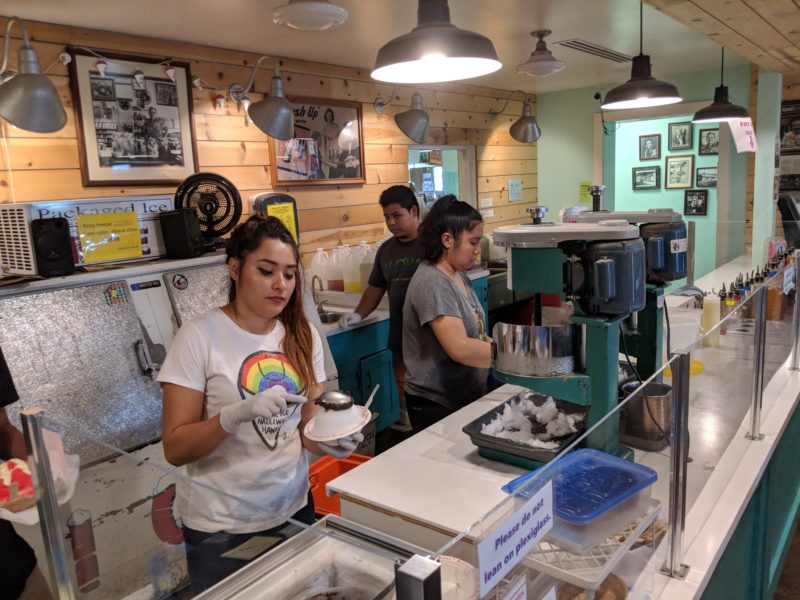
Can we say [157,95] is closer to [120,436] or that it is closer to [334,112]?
[334,112]

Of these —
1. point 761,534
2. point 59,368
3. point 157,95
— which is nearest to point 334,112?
point 157,95

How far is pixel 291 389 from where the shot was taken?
169 cm

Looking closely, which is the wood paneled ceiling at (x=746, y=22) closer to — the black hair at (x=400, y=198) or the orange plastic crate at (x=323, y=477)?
the black hair at (x=400, y=198)

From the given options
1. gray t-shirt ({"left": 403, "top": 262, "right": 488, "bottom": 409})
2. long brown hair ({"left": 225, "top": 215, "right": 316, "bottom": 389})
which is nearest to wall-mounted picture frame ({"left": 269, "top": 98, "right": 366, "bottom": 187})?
gray t-shirt ({"left": 403, "top": 262, "right": 488, "bottom": 409})

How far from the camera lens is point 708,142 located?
22.6 ft

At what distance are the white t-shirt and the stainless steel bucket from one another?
848 millimetres

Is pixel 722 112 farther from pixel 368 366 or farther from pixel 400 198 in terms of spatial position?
pixel 368 366

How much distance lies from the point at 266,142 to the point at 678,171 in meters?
5.33

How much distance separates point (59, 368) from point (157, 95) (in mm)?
1705

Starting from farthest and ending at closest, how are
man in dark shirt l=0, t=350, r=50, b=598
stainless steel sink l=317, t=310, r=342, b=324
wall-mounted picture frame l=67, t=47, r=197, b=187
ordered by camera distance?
stainless steel sink l=317, t=310, r=342, b=324 → wall-mounted picture frame l=67, t=47, r=197, b=187 → man in dark shirt l=0, t=350, r=50, b=598

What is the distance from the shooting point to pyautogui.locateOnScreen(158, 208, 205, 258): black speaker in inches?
108

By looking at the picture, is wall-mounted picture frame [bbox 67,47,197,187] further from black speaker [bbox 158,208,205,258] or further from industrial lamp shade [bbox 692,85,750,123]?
industrial lamp shade [bbox 692,85,750,123]

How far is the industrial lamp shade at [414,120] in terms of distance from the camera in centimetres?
431

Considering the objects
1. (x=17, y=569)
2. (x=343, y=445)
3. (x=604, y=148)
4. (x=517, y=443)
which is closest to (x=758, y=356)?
(x=517, y=443)
